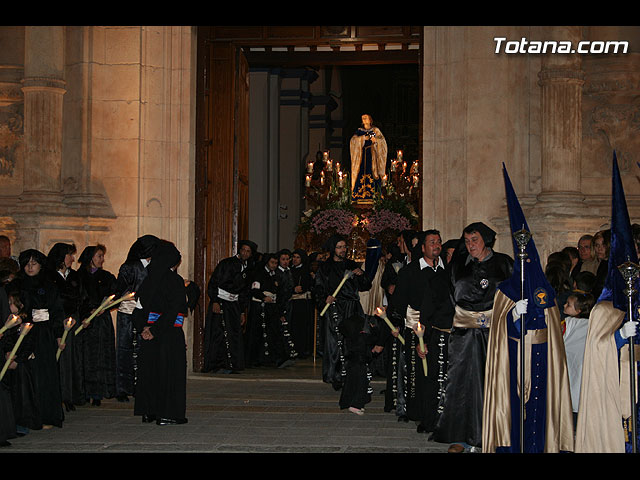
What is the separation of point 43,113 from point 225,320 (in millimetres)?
3802

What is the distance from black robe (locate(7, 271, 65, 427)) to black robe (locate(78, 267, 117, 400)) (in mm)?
1251

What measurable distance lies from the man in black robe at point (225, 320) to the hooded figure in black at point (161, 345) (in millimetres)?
4025

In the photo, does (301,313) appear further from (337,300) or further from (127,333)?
(127,333)

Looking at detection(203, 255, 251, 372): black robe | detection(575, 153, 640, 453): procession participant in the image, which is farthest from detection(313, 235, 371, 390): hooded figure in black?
detection(575, 153, 640, 453): procession participant

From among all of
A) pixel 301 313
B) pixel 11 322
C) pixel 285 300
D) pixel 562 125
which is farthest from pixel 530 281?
pixel 301 313

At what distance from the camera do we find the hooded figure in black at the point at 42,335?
8516mm

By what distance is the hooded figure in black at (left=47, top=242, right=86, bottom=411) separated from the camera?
31.0 ft

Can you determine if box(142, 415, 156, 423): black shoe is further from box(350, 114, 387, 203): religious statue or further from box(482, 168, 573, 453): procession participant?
box(350, 114, 387, 203): religious statue

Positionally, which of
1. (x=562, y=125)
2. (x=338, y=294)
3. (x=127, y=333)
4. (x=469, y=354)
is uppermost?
(x=562, y=125)

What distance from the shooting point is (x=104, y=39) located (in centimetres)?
1233

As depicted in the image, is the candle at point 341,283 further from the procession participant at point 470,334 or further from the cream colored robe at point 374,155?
the cream colored robe at point 374,155

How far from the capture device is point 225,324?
1313 centimetres
